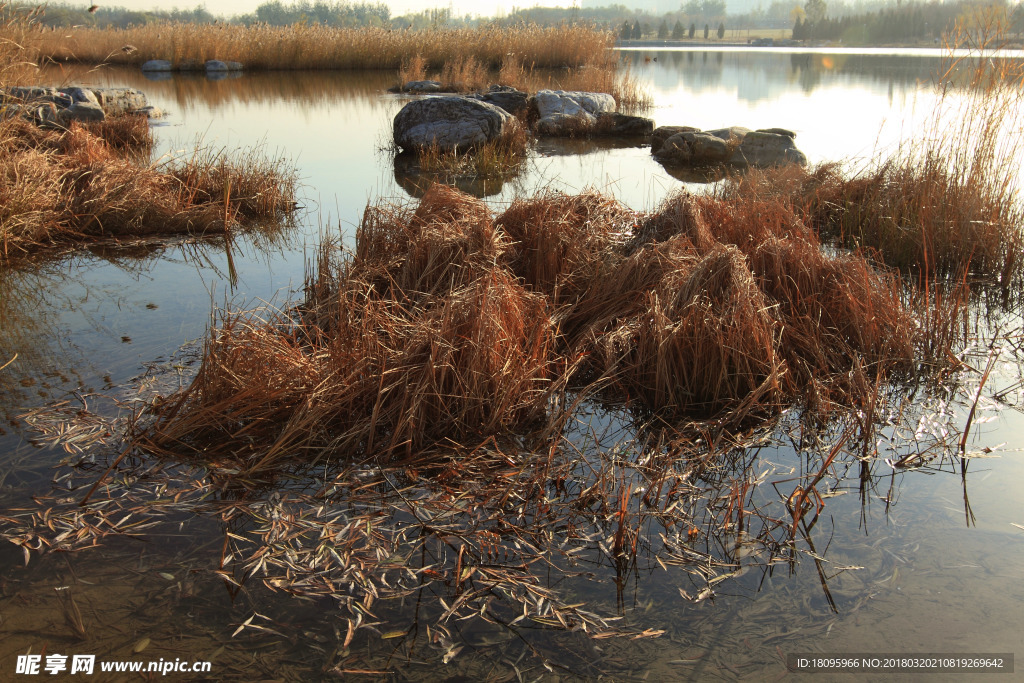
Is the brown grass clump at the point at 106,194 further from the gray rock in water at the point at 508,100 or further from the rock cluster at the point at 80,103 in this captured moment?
the gray rock in water at the point at 508,100

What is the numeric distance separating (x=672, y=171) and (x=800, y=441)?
18.9 feet

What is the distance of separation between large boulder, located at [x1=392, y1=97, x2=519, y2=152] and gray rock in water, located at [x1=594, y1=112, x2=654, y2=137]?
7.53ft

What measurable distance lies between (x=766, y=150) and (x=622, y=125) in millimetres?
2988

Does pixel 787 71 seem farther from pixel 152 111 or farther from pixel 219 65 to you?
pixel 152 111

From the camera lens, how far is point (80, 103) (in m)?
9.02

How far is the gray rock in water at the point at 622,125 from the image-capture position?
34.5 ft

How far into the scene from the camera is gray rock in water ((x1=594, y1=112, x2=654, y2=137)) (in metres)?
10.5

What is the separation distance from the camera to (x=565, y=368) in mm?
2881

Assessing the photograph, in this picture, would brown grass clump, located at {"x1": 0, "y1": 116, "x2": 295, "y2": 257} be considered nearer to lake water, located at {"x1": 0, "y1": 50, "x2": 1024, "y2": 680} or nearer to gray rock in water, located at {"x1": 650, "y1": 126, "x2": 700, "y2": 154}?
lake water, located at {"x1": 0, "y1": 50, "x2": 1024, "y2": 680}

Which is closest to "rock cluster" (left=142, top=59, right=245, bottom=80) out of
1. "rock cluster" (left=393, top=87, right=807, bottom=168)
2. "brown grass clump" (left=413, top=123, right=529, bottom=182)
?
"rock cluster" (left=393, top=87, right=807, bottom=168)

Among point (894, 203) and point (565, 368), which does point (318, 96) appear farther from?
point (565, 368)

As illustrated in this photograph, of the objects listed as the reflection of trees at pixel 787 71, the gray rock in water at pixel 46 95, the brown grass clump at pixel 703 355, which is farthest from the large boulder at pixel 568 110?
the brown grass clump at pixel 703 355

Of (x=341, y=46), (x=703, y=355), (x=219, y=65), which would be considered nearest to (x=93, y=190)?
(x=703, y=355)

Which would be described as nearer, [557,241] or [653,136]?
[557,241]
